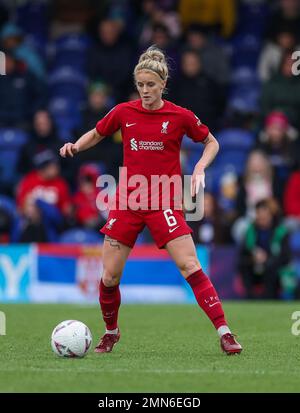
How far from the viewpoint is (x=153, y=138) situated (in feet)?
28.3

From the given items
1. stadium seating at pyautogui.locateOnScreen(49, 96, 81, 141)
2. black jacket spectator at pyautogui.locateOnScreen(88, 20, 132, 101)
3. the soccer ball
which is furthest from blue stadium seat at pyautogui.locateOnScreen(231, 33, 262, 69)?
the soccer ball

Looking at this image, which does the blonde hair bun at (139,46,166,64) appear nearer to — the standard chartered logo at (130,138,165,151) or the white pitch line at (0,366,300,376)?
the standard chartered logo at (130,138,165,151)

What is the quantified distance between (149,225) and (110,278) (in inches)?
20.5

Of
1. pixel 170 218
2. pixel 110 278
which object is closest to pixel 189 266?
pixel 170 218

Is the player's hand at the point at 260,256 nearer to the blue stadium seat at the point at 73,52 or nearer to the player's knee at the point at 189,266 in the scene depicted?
the blue stadium seat at the point at 73,52

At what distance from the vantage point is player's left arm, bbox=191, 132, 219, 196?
27.3 feet

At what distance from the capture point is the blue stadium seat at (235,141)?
1750 cm

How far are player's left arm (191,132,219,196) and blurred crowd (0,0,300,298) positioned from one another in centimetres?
638

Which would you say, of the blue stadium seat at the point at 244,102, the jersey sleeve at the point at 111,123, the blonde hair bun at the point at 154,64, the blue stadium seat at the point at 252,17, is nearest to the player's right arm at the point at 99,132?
the jersey sleeve at the point at 111,123

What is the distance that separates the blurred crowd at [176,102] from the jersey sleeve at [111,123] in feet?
21.5
